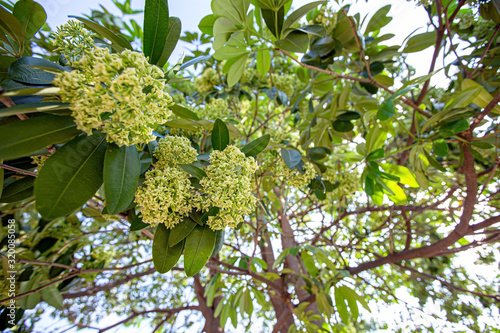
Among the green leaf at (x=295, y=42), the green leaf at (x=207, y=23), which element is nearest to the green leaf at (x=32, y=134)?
the green leaf at (x=295, y=42)

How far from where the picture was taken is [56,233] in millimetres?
2715

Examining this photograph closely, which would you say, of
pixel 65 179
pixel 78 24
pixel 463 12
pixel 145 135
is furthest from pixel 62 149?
pixel 463 12

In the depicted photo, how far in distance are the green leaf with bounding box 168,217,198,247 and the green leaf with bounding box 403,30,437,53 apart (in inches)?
95.6

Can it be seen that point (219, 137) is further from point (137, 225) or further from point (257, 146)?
point (137, 225)

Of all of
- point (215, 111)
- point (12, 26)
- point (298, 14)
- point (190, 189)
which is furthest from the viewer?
point (215, 111)

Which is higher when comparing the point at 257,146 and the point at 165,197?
the point at 257,146

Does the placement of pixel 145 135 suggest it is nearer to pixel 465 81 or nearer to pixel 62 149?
pixel 62 149

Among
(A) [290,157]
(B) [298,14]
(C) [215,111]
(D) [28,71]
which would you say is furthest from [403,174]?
(D) [28,71]

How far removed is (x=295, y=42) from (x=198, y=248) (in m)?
1.31

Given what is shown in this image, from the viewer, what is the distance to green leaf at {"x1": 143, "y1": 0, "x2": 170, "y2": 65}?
1093 millimetres

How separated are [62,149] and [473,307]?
5.23 meters

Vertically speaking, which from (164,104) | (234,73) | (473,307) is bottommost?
(473,307)

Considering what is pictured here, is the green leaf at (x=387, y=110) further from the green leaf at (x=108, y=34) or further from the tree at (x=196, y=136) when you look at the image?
the green leaf at (x=108, y=34)

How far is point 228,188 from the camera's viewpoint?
1.12 meters
